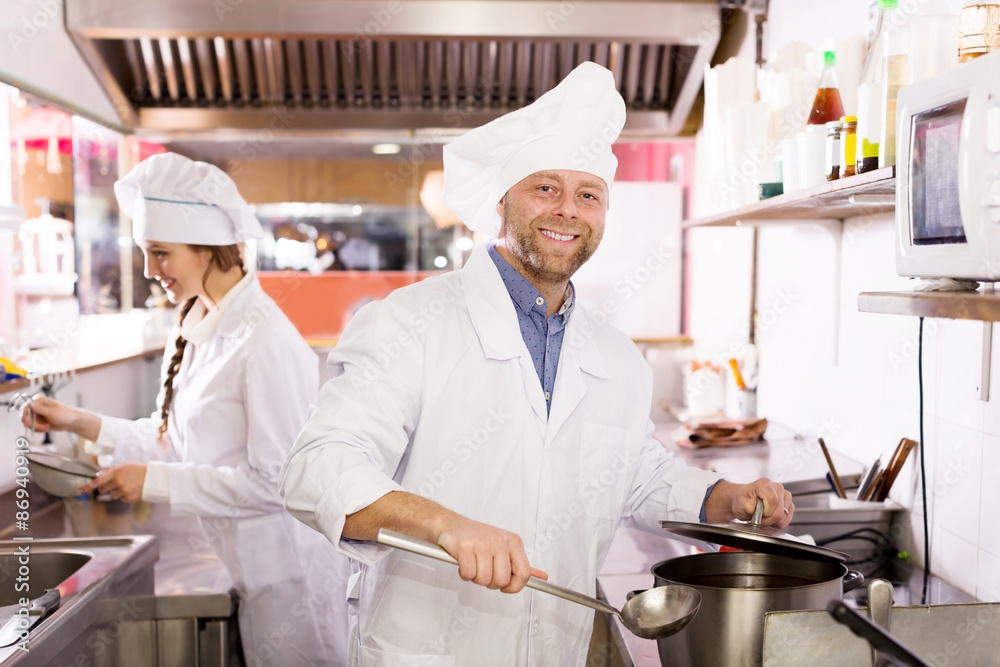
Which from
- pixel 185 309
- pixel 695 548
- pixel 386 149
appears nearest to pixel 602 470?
pixel 695 548

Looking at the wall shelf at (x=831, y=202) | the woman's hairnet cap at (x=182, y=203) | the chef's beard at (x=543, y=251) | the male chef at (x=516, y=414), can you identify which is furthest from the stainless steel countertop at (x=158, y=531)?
the wall shelf at (x=831, y=202)

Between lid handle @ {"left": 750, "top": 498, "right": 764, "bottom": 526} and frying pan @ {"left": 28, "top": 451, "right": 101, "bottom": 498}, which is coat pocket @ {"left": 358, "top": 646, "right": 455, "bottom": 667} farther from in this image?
frying pan @ {"left": 28, "top": 451, "right": 101, "bottom": 498}

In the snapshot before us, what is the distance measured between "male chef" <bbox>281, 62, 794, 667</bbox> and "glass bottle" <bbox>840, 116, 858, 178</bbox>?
0.38 m

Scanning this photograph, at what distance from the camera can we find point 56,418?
79.4 inches

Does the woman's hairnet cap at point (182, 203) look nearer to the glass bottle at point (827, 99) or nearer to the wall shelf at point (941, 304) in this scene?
the glass bottle at point (827, 99)

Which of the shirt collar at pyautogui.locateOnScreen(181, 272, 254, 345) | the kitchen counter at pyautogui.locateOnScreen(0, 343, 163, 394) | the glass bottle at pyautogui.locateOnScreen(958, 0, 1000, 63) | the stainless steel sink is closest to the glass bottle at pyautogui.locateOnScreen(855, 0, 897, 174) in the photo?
the glass bottle at pyautogui.locateOnScreen(958, 0, 1000, 63)

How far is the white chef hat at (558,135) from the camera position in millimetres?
1390

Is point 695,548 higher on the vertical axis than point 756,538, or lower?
lower

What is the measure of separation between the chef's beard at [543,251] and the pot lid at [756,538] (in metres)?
0.43

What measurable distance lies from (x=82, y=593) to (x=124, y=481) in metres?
0.38

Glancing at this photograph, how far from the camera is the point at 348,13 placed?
3.07 m

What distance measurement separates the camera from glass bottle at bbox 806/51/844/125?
1722 millimetres

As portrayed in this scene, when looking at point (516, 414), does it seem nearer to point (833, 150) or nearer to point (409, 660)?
point (409, 660)

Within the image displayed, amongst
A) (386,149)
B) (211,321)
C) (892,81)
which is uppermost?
(386,149)
